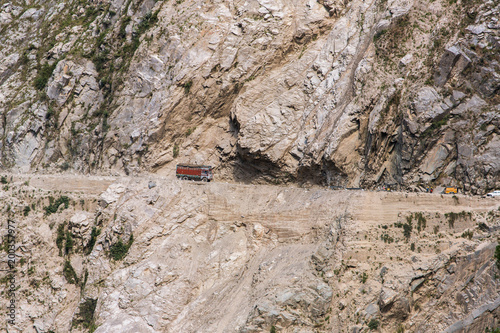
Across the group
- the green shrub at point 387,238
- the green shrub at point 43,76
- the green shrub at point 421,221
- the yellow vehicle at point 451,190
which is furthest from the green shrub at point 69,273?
the yellow vehicle at point 451,190

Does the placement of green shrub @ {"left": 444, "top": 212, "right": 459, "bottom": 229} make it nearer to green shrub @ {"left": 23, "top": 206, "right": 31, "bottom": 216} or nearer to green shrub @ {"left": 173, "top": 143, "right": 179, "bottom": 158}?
green shrub @ {"left": 173, "top": 143, "right": 179, "bottom": 158}

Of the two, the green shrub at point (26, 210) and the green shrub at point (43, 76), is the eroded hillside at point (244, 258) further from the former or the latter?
the green shrub at point (43, 76)

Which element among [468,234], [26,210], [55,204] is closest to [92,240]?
[55,204]

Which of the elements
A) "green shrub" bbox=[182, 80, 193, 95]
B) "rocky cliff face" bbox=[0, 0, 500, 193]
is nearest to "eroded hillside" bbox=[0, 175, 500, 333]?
"rocky cliff face" bbox=[0, 0, 500, 193]

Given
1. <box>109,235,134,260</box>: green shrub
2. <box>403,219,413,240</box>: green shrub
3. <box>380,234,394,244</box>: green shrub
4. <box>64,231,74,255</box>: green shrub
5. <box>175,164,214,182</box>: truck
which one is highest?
<box>403,219,413,240</box>: green shrub

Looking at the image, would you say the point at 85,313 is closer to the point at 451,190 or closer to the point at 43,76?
the point at 451,190

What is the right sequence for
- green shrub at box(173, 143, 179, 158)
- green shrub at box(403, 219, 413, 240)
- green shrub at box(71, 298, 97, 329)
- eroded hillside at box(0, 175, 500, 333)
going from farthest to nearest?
green shrub at box(173, 143, 179, 158) → green shrub at box(71, 298, 97, 329) → green shrub at box(403, 219, 413, 240) → eroded hillside at box(0, 175, 500, 333)

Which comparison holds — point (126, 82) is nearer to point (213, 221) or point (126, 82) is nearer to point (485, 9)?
point (213, 221)
